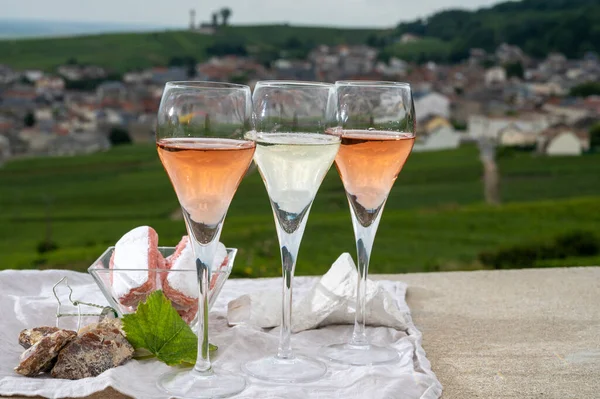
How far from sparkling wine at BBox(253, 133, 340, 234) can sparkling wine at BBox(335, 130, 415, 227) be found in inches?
5.3

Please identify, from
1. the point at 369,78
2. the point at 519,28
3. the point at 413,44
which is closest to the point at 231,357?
the point at 369,78

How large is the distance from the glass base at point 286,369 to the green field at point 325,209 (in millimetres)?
9805

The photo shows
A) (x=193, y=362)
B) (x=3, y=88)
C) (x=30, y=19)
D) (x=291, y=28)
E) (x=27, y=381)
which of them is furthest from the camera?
(x=291, y=28)

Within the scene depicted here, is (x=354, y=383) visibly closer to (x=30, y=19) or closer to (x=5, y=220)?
(x=5, y=220)

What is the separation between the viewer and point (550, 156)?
3862cm

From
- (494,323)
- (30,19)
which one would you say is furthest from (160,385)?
(30,19)

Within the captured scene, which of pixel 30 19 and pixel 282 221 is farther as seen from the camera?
pixel 30 19

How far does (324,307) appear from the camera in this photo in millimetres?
1758

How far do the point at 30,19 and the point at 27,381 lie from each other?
6494 centimetres

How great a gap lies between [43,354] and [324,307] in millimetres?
623

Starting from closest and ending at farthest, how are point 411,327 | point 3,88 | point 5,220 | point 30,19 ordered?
point 411,327
point 5,220
point 3,88
point 30,19

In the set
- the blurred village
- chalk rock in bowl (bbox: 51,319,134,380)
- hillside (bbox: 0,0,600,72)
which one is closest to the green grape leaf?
chalk rock in bowl (bbox: 51,319,134,380)

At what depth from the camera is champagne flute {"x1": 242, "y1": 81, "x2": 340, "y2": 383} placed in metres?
1.35

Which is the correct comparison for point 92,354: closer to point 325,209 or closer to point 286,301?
point 286,301
